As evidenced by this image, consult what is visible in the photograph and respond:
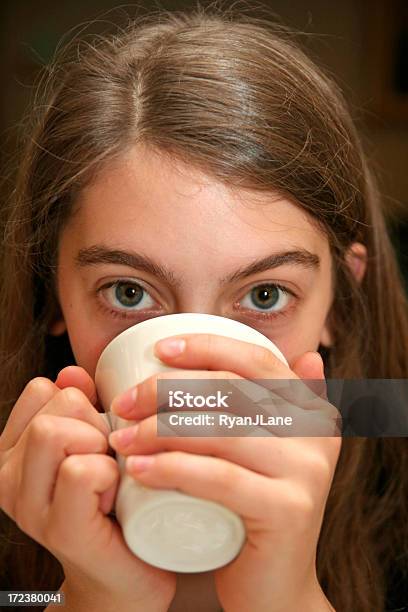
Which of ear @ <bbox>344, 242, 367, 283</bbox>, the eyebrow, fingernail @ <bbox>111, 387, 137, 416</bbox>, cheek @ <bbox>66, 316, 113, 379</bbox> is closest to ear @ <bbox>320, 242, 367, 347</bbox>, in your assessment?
ear @ <bbox>344, 242, 367, 283</bbox>

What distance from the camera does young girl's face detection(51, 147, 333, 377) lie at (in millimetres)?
615

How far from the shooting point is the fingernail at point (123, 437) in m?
0.49

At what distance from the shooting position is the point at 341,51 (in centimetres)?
A: 129

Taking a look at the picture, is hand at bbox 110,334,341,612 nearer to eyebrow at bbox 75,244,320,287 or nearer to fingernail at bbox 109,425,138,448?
fingernail at bbox 109,425,138,448

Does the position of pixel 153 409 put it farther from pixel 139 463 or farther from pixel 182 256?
pixel 182 256

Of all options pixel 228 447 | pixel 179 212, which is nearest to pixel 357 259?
pixel 179 212

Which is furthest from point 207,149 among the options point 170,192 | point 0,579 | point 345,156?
point 0,579

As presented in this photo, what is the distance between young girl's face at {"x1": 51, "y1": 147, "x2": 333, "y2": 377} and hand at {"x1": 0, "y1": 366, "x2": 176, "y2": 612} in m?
0.10

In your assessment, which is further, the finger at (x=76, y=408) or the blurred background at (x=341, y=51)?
the blurred background at (x=341, y=51)

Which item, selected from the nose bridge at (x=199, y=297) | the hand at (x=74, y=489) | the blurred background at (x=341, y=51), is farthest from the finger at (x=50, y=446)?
the blurred background at (x=341, y=51)

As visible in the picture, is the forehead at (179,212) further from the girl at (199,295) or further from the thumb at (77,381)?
the thumb at (77,381)

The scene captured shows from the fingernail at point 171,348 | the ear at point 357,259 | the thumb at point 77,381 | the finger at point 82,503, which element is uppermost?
the ear at point 357,259

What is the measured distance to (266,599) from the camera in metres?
0.55

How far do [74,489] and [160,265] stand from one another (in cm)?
20
